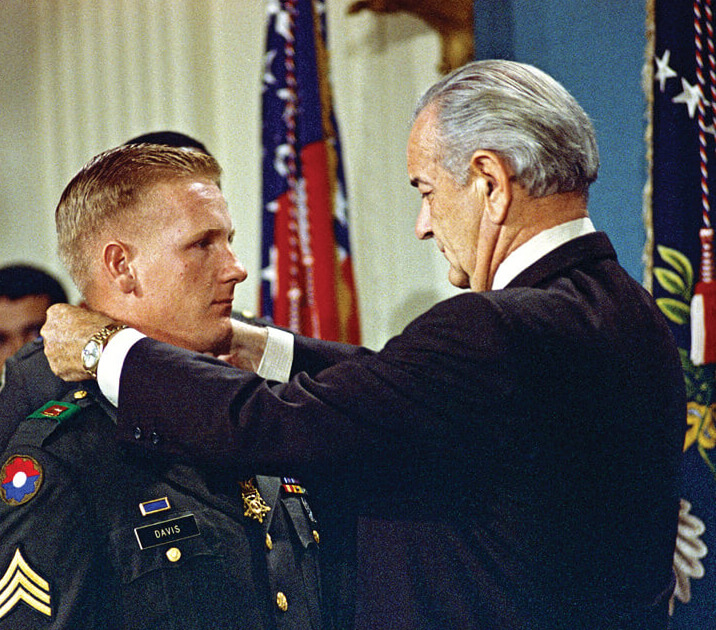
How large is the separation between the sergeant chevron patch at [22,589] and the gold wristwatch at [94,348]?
12.1 inches

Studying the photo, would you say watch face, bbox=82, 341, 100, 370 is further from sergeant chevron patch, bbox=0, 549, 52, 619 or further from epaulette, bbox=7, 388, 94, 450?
sergeant chevron patch, bbox=0, 549, 52, 619

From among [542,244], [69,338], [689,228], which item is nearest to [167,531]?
[69,338]

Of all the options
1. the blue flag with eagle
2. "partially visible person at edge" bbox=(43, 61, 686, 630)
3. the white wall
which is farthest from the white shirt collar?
the white wall

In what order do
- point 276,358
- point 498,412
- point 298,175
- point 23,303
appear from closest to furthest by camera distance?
point 498,412
point 276,358
point 298,175
point 23,303

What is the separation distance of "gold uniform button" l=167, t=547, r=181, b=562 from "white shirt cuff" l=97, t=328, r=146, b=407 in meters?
0.25

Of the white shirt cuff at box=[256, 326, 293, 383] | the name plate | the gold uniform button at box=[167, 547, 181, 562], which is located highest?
the white shirt cuff at box=[256, 326, 293, 383]

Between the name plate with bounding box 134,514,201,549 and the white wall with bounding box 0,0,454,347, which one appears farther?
the white wall with bounding box 0,0,454,347

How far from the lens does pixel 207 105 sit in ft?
12.2

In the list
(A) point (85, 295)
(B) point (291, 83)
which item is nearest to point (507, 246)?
(A) point (85, 295)

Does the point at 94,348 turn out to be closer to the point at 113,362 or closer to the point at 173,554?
the point at 113,362

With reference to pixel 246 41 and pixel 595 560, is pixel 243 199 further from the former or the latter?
pixel 595 560

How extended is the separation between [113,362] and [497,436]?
611 millimetres

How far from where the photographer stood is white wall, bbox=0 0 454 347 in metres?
3.49

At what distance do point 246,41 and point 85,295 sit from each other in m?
2.38
